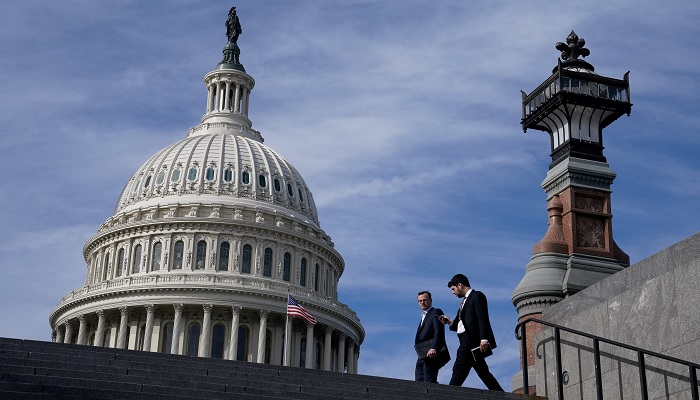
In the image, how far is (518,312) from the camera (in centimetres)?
3019

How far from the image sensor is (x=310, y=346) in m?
80.6

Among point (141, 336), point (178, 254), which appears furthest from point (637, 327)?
point (178, 254)

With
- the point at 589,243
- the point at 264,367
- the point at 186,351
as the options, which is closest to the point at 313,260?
the point at 186,351

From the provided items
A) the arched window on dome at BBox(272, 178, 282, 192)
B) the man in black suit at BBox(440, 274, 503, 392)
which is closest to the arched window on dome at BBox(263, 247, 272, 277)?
the arched window on dome at BBox(272, 178, 282, 192)

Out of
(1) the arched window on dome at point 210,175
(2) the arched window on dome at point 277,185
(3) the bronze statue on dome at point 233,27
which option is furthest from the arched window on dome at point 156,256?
(3) the bronze statue on dome at point 233,27

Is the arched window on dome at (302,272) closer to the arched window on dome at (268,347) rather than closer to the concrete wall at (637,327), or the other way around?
the arched window on dome at (268,347)

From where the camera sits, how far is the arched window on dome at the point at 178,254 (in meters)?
83.2

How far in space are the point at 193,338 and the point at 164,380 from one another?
6802 centimetres

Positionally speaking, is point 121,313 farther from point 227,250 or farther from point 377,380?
point 377,380

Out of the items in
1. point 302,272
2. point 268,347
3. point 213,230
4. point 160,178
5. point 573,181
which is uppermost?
point 160,178

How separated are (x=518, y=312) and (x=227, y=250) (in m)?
56.0

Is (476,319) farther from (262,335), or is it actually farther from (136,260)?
(136,260)

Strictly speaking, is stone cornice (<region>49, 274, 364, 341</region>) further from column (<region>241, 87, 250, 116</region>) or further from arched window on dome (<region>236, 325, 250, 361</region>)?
column (<region>241, 87, 250, 116</region>)

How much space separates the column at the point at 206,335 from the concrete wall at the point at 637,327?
6331cm
